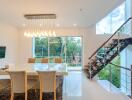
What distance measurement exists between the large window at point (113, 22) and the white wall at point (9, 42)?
4965 millimetres

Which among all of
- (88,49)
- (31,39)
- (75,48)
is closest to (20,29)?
(31,39)

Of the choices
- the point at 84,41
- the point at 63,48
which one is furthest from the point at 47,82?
the point at 63,48

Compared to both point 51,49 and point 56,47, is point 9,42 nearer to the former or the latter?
point 51,49

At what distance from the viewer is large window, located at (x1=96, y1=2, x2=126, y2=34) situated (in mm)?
11164

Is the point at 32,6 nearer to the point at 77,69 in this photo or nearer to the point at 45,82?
the point at 45,82

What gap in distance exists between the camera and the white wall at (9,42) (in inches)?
384

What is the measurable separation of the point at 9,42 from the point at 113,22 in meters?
6.04

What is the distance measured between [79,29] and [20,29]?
3.64 m

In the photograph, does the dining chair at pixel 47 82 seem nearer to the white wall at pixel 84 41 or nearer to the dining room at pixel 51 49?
the dining room at pixel 51 49

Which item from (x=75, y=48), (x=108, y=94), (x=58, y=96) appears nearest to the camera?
(x=58, y=96)

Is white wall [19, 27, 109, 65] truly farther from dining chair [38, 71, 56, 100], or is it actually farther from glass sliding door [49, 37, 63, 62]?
dining chair [38, 71, 56, 100]

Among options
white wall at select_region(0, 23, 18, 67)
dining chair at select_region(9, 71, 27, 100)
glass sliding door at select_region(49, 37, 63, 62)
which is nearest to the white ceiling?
dining chair at select_region(9, 71, 27, 100)

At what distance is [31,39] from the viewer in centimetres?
1202

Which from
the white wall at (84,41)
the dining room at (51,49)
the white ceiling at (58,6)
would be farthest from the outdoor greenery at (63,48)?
the white ceiling at (58,6)
